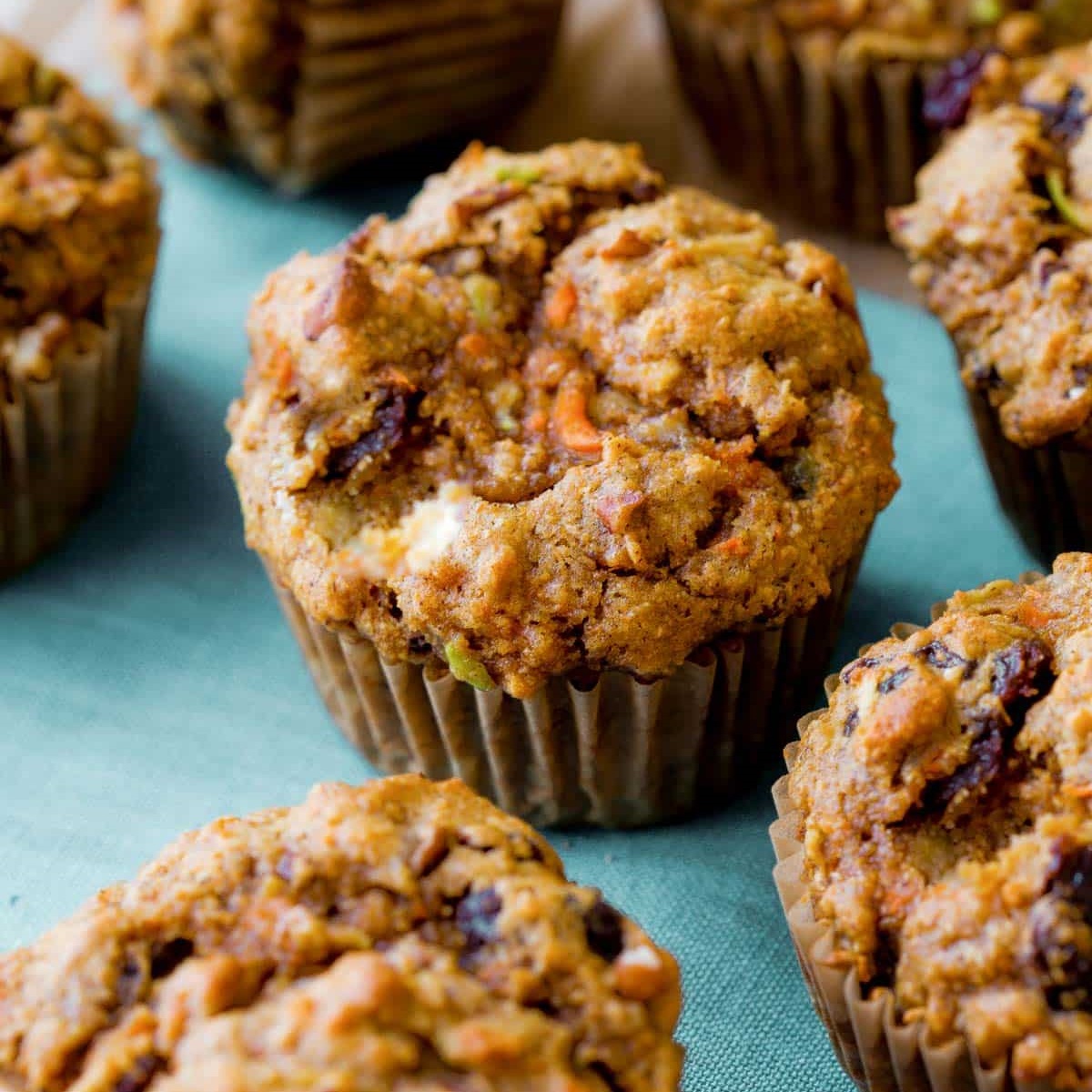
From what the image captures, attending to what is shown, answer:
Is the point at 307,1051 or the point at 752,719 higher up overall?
the point at 307,1051

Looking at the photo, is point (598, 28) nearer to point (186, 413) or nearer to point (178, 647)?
point (186, 413)

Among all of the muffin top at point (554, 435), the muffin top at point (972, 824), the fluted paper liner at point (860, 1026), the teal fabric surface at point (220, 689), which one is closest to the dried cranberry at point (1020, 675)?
the muffin top at point (972, 824)

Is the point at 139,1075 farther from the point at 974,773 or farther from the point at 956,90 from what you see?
the point at 956,90

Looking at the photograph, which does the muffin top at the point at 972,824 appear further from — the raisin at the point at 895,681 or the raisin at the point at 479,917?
the raisin at the point at 479,917

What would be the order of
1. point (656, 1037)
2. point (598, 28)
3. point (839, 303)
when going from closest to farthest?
point (656, 1037)
point (839, 303)
point (598, 28)

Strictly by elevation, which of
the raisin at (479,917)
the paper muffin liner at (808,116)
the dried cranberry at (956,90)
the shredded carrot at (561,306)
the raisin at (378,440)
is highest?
the shredded carrot at (561,306)

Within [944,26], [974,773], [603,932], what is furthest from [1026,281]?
[603,932]

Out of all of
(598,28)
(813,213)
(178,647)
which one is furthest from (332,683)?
(598,28)
